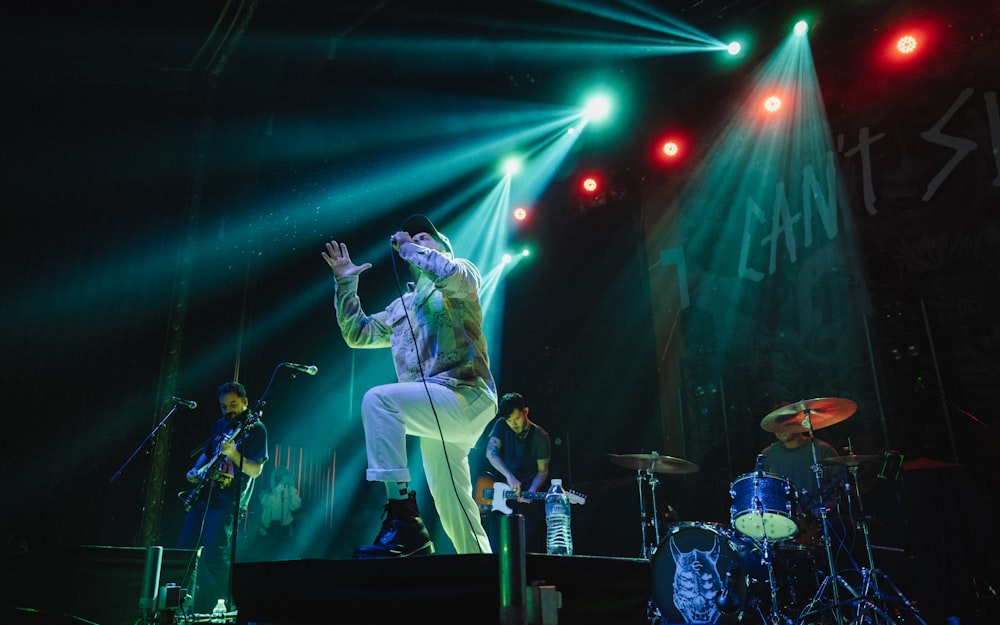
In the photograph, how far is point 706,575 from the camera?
5.67m

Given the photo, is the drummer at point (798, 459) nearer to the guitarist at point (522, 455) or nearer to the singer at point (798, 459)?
the singer at point (798, 459)

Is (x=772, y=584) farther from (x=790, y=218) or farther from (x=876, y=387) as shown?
(x=790, y=218)

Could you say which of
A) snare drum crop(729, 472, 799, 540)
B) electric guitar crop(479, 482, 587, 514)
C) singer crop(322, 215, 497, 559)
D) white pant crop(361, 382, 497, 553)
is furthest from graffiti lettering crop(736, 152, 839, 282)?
white pant crop(361, 382, 497, 553)

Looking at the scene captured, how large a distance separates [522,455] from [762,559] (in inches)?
106

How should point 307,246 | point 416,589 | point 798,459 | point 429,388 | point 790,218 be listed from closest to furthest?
point 416,589 < point 429,388 < point 798,459 < point 307,246 < point 790,218

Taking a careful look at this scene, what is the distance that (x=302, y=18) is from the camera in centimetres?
721

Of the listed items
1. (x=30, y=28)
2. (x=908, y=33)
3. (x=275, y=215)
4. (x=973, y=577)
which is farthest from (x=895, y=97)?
(x=30, y=28)

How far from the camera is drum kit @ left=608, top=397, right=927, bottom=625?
219 inches

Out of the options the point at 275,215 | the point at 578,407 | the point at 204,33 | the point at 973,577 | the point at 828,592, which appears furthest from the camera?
the point at 578,407

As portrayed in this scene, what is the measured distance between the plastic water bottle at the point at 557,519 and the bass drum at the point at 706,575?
3.67 feet

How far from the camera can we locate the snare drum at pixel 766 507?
5.64 m

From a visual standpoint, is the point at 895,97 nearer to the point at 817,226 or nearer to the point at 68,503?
the point at 817,226

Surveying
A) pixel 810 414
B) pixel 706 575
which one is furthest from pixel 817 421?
pixel 706 575

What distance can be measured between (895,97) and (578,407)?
545 centimetres
